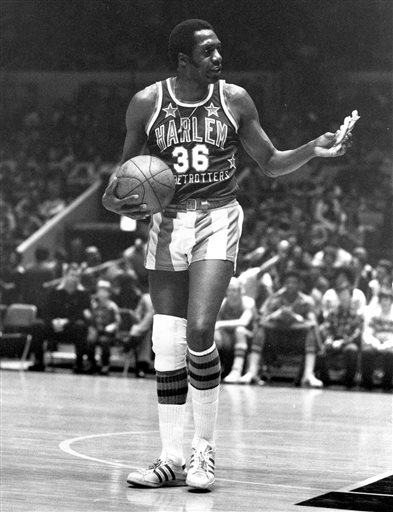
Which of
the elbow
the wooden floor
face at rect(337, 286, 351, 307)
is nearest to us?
the wooden floor

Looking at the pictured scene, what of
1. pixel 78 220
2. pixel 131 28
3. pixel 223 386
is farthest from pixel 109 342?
pixel 78 220

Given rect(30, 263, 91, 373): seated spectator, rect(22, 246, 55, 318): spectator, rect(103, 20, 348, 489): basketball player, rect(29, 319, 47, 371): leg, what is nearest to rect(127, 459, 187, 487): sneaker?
rect(103, 20, 348, 489): basketball player

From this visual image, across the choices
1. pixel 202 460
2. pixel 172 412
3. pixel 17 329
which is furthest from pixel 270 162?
pixel 17 329

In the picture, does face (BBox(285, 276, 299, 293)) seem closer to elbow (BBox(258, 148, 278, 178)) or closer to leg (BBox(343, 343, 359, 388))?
leg (BBox(343, 343, 359, 388))

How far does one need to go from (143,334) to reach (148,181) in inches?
281

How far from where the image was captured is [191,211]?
176 inches

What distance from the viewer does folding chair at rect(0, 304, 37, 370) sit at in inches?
471

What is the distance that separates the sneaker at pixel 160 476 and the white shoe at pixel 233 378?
610 cm

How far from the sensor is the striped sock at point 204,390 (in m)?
4.38

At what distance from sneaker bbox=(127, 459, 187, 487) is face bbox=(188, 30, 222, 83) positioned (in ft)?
5.07

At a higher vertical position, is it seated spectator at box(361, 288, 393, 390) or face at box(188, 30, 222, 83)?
face at box(188, 30, 222, 83)

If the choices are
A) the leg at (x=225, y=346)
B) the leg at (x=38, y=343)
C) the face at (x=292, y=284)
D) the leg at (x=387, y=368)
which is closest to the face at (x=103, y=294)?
the leg at (x=38, y=343)

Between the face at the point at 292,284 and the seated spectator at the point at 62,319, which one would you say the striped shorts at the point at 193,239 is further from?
the seated spectator at the point at 62,319

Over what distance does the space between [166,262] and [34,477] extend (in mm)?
1021
